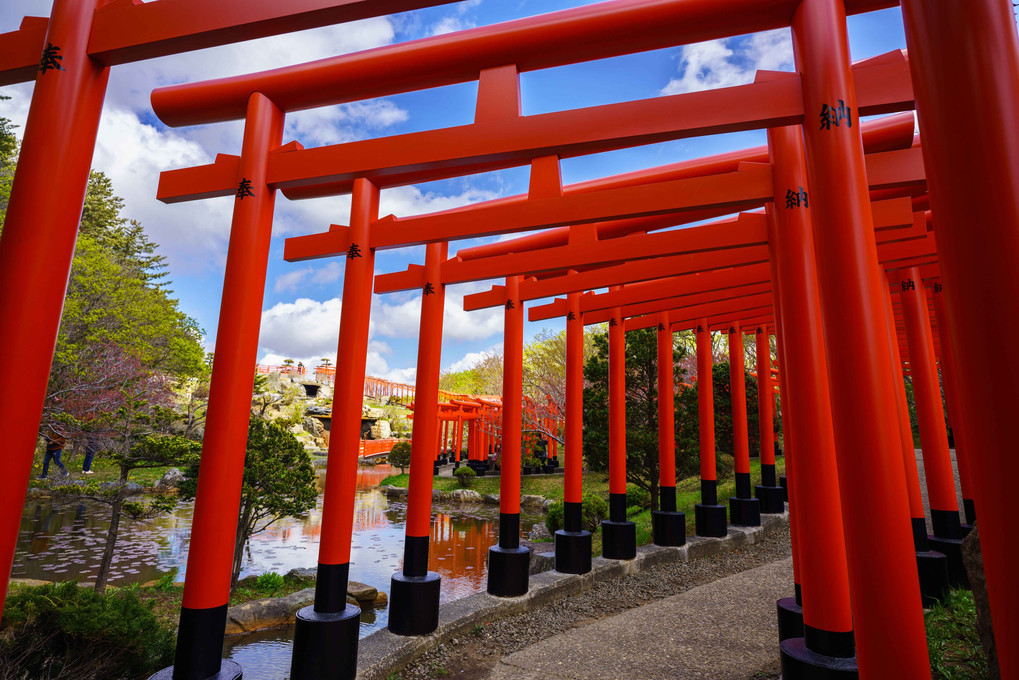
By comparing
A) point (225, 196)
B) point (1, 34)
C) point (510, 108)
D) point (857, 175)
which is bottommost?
point (857, 175)

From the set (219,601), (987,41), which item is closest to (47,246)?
(219,601)

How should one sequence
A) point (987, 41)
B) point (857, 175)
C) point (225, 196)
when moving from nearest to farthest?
point (987, 41), point (857, 175), point (225, 196)

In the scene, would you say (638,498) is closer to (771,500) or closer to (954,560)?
(771,500)

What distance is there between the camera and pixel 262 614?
6414 mm

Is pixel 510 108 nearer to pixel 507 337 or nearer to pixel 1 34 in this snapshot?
pixel 1 34

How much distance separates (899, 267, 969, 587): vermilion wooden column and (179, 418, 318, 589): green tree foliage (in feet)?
24.8

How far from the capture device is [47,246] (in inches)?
107

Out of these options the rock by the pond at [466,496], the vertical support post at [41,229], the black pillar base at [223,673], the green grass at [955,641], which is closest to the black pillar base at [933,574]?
the green grass at [955,641]

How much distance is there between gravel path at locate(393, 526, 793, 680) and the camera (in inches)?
183

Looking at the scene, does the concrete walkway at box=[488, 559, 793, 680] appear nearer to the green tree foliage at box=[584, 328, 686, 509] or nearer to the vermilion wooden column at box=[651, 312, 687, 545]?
the vermilion wooden column at box=[651, 312, 687, 545]

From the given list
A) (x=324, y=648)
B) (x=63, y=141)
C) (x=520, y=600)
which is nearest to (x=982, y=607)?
(x=324, y=648)

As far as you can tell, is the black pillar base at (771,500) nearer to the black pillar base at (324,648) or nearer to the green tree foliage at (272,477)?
the green tree foliage at (272,477)

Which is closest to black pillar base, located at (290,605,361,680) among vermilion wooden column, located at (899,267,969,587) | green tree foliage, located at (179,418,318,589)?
green tree foliage, located at (179,418,318,589)

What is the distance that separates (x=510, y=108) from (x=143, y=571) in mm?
9257
